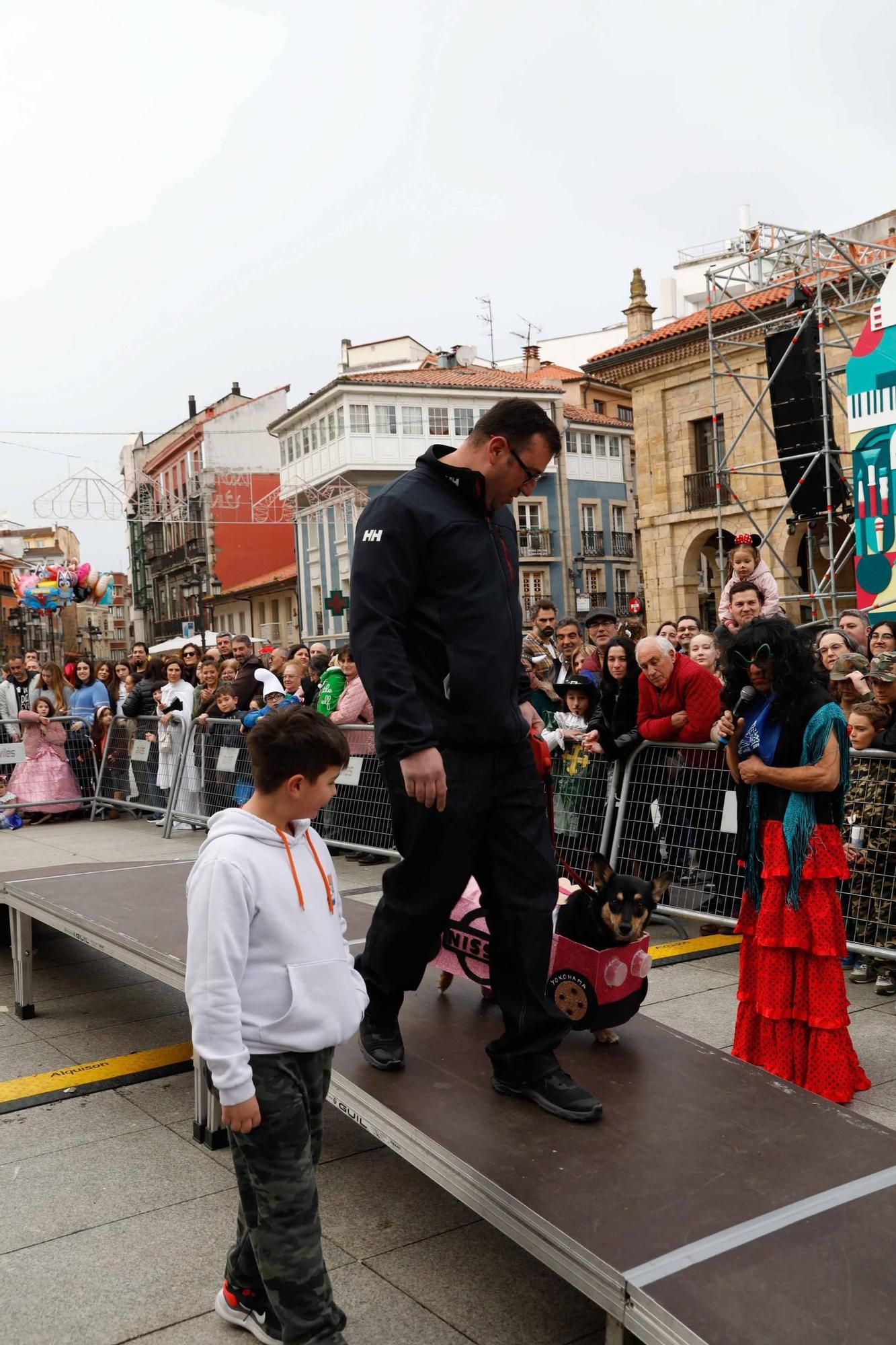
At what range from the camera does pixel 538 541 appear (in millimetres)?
52750

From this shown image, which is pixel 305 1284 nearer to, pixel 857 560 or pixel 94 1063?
pixel 94 1063

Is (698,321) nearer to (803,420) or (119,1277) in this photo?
(803,420)

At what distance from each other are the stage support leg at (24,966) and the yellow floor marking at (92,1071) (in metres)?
0.76

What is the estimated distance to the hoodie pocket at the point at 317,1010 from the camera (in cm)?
250

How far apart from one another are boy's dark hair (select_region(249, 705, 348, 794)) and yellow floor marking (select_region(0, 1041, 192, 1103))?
2.57m

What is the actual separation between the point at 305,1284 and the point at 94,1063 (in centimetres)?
261

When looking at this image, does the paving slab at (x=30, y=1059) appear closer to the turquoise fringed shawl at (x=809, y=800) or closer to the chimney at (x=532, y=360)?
the turquoise fringed shawl at (x=809, y=800)

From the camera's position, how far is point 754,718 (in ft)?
13.6

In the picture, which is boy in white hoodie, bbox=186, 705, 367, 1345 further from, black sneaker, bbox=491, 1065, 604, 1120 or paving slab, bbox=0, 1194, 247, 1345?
black sneaker, bbox=491, 1065, 604, 1120

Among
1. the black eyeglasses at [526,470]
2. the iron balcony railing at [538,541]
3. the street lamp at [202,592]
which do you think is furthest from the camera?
the street lamp at [202,592]

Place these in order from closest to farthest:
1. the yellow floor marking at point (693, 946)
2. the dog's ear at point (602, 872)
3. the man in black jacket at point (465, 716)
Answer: the man in black jacket at point (465, 716) → the dog's ear at point (602, 872) → the yellow floor marking at point (693, 946)

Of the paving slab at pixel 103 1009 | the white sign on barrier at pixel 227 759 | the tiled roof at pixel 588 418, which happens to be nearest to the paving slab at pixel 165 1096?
the paving slab at pixel 103 1009

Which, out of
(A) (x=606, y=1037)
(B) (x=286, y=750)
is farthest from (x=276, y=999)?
(A) (x=606, y=1037)

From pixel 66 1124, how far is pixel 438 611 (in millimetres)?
2479
